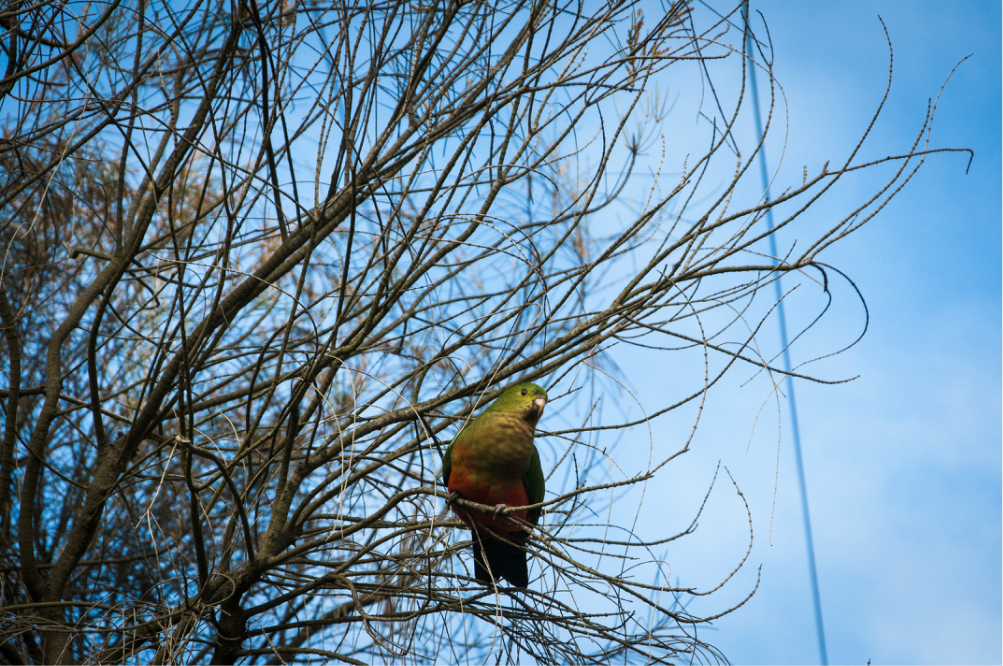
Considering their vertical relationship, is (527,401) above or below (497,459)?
above

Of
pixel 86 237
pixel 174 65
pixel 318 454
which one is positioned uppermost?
pixel 174 65

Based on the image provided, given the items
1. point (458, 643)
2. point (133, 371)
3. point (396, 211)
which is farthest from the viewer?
point (133, 371)

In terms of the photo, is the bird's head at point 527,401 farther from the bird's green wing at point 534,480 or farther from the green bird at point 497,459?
the bird's green wing at point 534,480

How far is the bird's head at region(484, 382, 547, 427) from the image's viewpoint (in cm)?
203

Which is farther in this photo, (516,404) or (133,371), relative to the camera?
(133,371)

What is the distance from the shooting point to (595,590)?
1602mm

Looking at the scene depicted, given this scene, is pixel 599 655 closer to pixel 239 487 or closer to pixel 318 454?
pixel 318 454

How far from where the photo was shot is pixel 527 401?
204 cm

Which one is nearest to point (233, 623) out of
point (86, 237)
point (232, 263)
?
point (232, 263)

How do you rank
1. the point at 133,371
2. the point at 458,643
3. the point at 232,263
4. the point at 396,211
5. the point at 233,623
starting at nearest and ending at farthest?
the point at 396,211, the point at 233,623, the point at 458,643, the point at 232,263, the point at 133,371

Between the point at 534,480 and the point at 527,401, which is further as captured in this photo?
the point at 534,480

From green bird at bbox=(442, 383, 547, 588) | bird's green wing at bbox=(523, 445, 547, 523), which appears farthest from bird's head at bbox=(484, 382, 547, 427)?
bird's green wing at bbox=(523, 445, 547, 523)

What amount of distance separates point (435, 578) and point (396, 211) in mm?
1043

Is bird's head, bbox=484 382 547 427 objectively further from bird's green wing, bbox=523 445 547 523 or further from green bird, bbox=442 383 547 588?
bird's green wing, bbox=523 445 547 523
